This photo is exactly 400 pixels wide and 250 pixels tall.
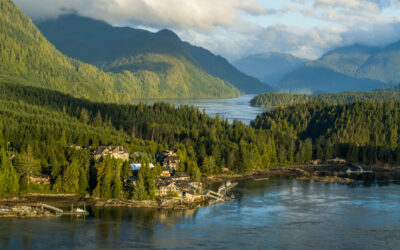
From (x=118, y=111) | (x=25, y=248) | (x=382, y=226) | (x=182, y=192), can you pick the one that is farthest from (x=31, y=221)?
(x=118, y=111)

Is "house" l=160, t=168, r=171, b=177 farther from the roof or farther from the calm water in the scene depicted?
the calm water

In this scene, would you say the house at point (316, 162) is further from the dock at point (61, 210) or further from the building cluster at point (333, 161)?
the dock at point (61, 210)

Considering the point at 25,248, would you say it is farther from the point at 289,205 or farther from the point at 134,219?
the point at 289,205

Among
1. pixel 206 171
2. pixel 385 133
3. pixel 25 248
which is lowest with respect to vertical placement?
pixel 25 248

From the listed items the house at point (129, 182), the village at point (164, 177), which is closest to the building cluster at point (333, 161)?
the village at point (164, 177)

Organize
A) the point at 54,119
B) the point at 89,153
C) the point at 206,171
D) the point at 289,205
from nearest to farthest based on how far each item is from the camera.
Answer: the point at 289,205
the point at 89,153
the point at 206,171
the point at 54,119

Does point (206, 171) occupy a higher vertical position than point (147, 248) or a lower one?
higher

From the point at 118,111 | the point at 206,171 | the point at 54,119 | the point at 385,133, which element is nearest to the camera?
the point at 206,171

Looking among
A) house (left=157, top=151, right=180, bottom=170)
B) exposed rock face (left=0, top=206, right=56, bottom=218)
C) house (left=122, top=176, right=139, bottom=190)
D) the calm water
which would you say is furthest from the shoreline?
house (left=157, top=151, right=180, bottom=170)
